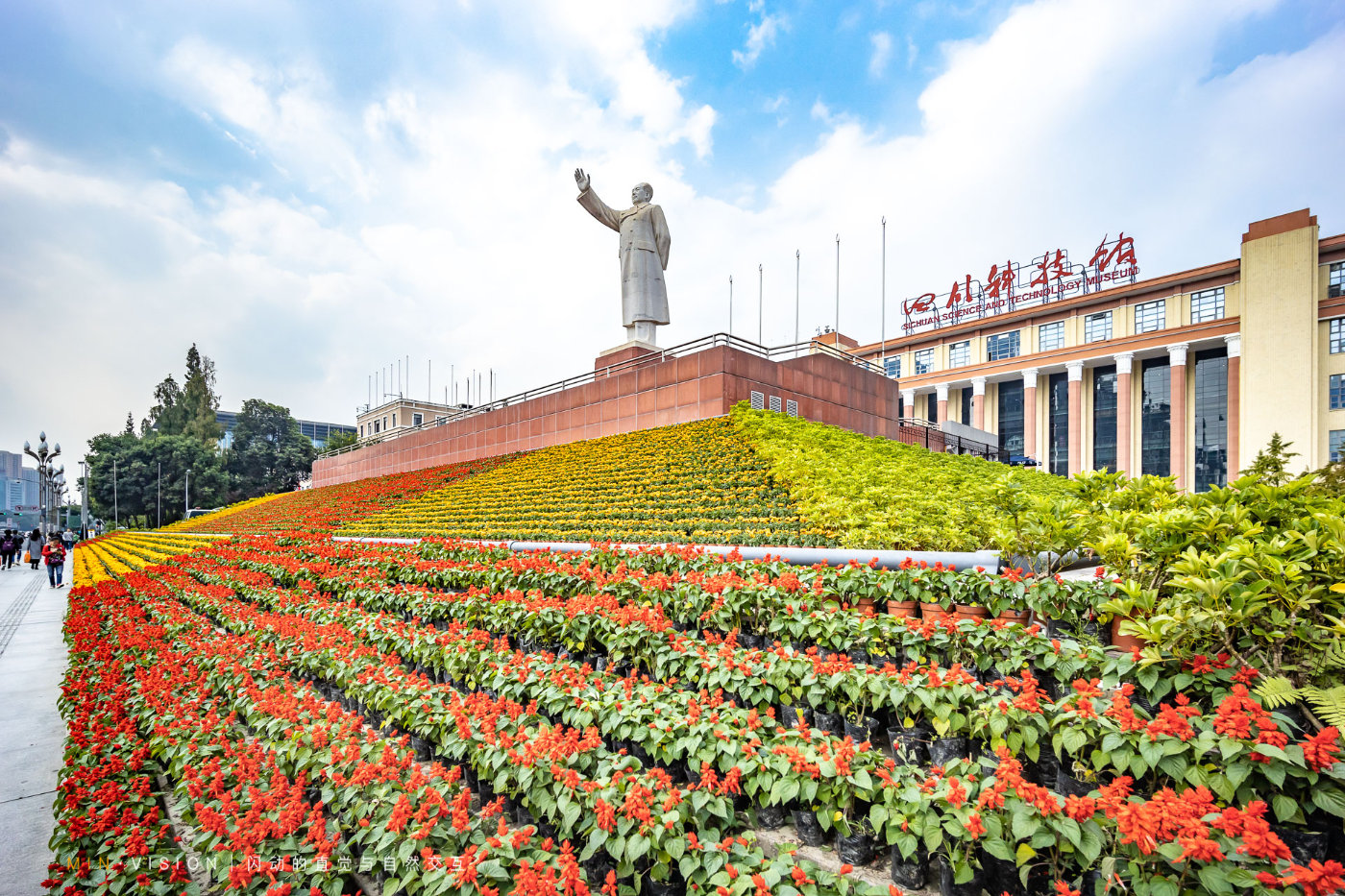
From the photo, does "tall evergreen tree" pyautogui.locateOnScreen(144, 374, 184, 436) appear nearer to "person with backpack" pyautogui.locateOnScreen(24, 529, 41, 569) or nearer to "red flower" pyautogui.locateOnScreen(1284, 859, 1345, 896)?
"person with backpack" pyautogui.locateOnScreen(24, 529, 41, 569)

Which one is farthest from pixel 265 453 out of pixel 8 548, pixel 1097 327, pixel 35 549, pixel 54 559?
pixel 1097 327

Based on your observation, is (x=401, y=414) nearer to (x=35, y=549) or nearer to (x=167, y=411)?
(x=167, y=411)

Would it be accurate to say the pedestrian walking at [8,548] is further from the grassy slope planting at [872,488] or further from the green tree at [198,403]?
the green tree at [198,403]

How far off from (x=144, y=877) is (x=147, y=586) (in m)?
9.05

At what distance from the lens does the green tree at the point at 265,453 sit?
5241cm

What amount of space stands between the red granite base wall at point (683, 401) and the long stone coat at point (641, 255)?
2465 mm

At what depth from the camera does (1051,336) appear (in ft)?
116

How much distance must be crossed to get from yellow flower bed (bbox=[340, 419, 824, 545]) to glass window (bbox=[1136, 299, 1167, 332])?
→ 30.1m

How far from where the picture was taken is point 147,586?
31.4 ft

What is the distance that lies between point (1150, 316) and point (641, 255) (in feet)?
95.3

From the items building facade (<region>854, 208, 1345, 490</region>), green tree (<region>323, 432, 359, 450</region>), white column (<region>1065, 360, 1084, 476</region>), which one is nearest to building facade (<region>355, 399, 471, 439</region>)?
green tree (<region>323, 432, 359, 450</region>)

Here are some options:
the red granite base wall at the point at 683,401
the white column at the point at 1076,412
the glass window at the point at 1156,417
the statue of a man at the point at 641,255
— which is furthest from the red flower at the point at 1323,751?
the glass window at the point at 1156,417

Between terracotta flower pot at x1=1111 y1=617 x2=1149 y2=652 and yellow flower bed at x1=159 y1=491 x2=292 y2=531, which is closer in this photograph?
terracotta flower pot at x1=1111 y1=617 x2=1149 y2=652

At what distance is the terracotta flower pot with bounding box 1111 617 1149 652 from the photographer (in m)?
3.09
